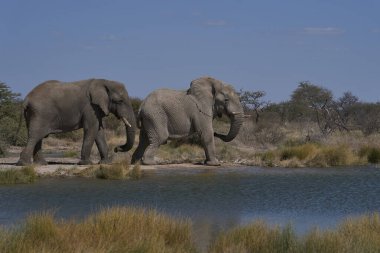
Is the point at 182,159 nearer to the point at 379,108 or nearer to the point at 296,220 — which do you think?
the point at 296,220

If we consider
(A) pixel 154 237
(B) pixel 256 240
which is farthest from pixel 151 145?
(A) pixel 154 237

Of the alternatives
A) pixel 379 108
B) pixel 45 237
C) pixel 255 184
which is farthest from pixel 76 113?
pixel 379 108

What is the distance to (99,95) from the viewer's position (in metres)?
21.5

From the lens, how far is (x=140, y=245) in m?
8.45

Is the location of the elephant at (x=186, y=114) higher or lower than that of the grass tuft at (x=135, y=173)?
higher

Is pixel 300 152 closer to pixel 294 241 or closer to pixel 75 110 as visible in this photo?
pixel 75 110

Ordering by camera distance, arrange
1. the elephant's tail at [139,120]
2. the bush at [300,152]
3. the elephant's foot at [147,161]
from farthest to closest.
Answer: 1. the bush at [300,152]
2. the elephant's tail at [139,120]
3. the elephant's foot at [147,161]

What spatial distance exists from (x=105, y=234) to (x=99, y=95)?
1238 centimetres

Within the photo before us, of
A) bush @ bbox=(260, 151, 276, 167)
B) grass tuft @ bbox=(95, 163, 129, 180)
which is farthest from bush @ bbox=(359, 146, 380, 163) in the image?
grass tuft @ bbox=(95, 163, 129, 180)

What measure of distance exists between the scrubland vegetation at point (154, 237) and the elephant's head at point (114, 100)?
11.5 metres

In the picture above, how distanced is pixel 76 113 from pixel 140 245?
522 inches

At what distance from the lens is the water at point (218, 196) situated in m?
12.5

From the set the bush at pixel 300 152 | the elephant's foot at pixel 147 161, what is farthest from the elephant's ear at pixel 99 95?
the bush at pixel 300 152

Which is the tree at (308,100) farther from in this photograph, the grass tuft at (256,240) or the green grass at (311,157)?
the grass tuft at (256,240)
